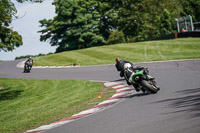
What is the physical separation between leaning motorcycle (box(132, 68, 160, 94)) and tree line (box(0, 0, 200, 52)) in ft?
176

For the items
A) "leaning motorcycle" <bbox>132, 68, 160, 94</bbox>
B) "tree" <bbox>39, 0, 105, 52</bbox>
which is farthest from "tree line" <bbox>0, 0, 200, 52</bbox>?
"leaning motorcycle" <bbox>132, 68, 160, 94</bbox>

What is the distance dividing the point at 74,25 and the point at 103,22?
7470 mm

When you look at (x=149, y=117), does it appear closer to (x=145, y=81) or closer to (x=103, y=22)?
(x=145, y=81)

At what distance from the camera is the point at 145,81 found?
10523 mm

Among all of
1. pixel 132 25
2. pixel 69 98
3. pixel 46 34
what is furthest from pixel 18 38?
pixel 69 98

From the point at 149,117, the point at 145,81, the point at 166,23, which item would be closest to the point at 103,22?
the point at 166,23

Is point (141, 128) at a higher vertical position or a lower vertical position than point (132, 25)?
lower

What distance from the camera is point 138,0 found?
7075cm

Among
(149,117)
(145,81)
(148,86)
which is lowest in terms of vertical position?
(149,117)

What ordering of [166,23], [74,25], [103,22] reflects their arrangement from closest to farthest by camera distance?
[166,23], [74,25], [103,22]

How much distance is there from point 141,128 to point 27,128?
3555 mm

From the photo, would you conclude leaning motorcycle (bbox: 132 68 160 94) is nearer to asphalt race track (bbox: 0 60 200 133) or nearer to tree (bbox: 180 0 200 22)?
asphalt race track (bbox: 0 60 200 133)

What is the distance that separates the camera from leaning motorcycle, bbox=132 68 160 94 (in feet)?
34.2

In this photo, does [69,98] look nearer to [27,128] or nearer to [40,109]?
[40,109]
